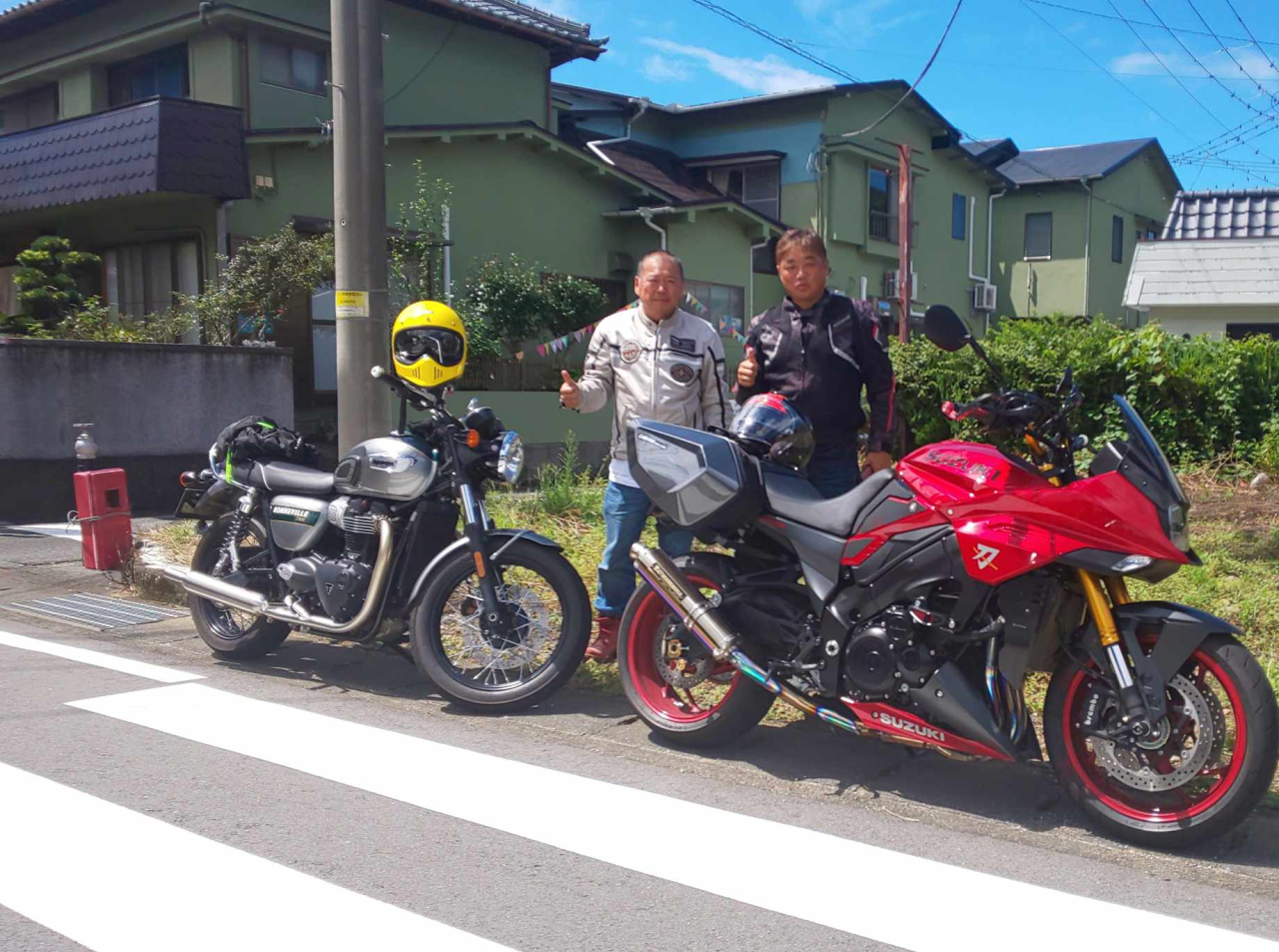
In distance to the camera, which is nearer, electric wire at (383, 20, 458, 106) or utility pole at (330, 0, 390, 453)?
utility pole at (330, 0, 390, 453)

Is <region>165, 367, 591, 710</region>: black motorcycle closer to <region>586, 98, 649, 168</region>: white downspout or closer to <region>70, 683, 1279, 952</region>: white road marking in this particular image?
<region>70, 683, 1279, 952</region>: white road marking

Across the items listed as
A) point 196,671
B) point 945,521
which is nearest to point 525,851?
point 945,521

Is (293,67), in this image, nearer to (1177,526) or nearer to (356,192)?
(356,192)

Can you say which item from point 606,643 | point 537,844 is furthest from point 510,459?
point 537,844

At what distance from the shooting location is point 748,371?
5.03 meters

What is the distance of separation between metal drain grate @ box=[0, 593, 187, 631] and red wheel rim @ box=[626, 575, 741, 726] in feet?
12.0

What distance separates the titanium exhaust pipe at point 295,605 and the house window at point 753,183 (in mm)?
20665

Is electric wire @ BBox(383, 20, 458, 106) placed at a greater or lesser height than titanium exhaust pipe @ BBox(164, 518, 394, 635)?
greater

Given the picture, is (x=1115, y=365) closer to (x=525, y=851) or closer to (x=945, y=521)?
(x=945, y=521)

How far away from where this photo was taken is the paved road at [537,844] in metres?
3.01

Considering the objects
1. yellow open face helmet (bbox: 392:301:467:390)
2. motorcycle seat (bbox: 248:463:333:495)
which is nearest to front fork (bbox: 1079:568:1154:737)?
yellow open face helmet (bbox: 392:301:467:390)

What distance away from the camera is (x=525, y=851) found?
3518 mm

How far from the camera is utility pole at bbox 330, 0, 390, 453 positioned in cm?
702

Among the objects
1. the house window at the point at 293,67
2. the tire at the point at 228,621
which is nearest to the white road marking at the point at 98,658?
the tire at the point at 228,621
